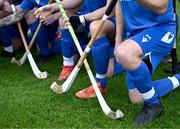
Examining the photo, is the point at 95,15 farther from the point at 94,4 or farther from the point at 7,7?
the point at 7,7

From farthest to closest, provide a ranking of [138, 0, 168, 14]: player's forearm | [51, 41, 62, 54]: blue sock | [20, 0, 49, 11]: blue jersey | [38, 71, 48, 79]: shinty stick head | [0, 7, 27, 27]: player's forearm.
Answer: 1. [51, 41, 62, 54]: blue sock
2. [20, 0, 49, 11]: blue jersey
3. [0, 7, 27, 27]: player's forearm
4. [38, 71, 48, 79]: shinty stick head
5. [138, 0, 168, 14]: player's forearm

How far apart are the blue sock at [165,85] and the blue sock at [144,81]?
0.79ft

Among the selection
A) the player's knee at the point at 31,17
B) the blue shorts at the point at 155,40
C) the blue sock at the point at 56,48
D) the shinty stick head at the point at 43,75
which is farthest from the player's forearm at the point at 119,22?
the blue sock at the point at 56,48

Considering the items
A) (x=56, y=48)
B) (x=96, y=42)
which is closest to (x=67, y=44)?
(x=96, y=42)

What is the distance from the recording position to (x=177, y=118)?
3279 mm

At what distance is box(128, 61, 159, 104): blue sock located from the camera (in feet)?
10.2

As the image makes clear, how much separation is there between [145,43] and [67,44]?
4.18 feet

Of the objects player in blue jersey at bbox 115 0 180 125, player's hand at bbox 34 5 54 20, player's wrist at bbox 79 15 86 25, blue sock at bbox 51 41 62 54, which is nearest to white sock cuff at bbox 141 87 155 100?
player in blue jersey at bbox 115 0 180 125

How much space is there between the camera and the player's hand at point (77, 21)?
13.4 ft

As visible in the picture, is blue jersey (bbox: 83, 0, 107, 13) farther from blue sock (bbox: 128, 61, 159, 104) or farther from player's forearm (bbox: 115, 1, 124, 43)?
blue sock (bbox: 128, 61, 159, 104)

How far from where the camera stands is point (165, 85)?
3.53 m

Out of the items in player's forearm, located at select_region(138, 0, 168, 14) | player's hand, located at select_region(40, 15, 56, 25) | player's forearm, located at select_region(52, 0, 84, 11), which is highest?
player's forearm, located at select_region(138, 0, 168, 14)

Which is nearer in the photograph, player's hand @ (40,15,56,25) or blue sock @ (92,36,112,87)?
blue sock @ (92,36,112,87)

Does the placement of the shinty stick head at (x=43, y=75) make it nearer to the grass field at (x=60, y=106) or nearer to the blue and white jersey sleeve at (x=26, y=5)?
the grass field at (x=60, y=106)
